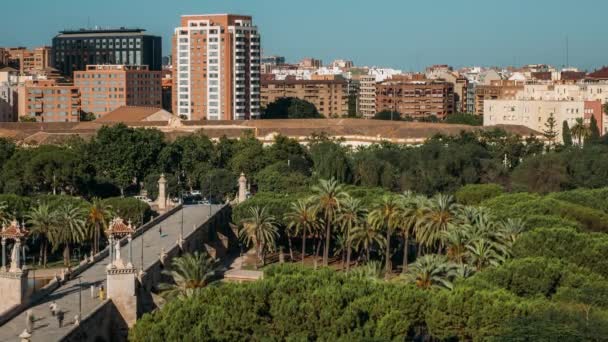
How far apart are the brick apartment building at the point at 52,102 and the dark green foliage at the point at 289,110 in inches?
927

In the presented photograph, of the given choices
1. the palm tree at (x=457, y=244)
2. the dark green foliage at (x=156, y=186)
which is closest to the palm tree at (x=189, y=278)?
the palm tree at (x=457, y=244)

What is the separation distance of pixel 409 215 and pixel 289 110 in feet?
298

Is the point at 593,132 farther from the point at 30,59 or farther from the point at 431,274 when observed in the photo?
the point at 30,59

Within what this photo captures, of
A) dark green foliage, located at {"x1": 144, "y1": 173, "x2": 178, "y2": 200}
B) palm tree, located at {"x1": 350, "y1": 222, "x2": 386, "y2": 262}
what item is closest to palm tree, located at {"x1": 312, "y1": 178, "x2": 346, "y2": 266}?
palm tree, located at {"x1": 350, "y1": 222, "x2": 386, "y2": 262}

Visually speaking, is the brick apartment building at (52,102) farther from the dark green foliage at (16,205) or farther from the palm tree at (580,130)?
the dark green foliage at (16,205)

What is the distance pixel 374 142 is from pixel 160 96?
5165 cm

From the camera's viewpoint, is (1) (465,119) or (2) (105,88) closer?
(1) (465,119)

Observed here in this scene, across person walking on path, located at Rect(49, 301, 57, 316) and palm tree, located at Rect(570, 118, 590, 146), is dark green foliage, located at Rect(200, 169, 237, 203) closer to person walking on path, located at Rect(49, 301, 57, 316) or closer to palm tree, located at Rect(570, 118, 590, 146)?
palm tree, located at Rect(570, 118, 590, 146)

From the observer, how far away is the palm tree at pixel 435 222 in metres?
55.9

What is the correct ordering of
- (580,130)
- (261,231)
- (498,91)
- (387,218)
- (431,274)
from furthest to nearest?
(498,91)
(580,130)
(261,231)
(387,218)
(431,274)

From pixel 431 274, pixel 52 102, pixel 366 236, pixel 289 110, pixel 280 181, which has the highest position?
pixel 52 102

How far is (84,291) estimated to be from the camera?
44.0 m

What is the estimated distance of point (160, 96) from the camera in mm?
148125

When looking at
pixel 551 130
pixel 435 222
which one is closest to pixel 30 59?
pixel 551 130
